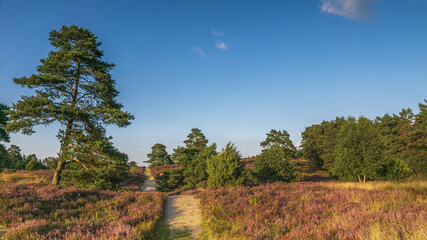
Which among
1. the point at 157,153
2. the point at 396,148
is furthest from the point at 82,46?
the point at 396,148

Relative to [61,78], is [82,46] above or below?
above

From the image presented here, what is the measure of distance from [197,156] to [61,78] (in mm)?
13272

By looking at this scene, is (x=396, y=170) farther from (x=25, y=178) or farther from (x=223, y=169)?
(x=25, y=178)

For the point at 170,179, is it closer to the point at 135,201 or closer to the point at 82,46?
the point at 135,201

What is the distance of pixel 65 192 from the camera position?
10.6 meters

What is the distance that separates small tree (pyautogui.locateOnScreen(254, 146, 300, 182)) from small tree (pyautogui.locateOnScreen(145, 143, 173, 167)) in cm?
3727

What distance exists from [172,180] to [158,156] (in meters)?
34.5

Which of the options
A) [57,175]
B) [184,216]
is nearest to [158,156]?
[57,175]

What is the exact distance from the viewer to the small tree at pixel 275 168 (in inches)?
722

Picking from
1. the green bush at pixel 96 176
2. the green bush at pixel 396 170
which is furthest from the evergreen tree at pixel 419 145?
the green bush at pixel 96 176

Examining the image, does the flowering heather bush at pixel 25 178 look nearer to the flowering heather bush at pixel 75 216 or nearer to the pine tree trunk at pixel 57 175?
the pine tree trunk at pixel 57 175

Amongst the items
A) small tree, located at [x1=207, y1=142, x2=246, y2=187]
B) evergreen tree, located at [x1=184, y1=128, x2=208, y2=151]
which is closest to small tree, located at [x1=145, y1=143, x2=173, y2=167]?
evergreen tree, located at [x1=184, y1=128, x2=208, y2=151]

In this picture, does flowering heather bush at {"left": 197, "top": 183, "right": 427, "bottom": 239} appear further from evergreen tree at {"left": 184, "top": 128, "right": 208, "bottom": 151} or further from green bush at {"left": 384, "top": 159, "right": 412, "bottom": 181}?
evergreen tree at {"left": 184, "top": 128, "right": 208, "bottom": 151}

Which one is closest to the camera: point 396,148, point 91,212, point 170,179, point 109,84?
point 91,212
